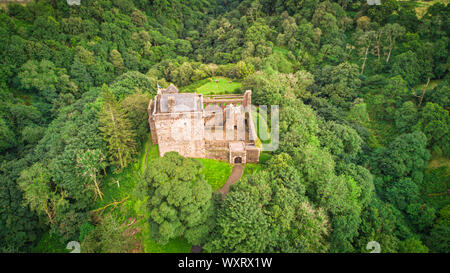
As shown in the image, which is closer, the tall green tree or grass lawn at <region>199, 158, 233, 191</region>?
the tall green tree

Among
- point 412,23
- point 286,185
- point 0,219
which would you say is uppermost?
point 412,23

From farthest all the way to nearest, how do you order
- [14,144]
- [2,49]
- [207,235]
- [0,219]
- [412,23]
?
[412,23] < [2,49] < [14,144] < [0,219] < [207,235]

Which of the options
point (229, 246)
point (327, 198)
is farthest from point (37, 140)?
point (327, 198)

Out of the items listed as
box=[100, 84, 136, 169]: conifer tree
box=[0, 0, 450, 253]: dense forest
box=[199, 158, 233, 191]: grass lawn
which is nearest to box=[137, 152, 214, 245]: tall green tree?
box=[0, 0, 450, 253]: dense forest

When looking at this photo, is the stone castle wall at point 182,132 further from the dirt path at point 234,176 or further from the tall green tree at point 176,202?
the tall green tree at point 176,202

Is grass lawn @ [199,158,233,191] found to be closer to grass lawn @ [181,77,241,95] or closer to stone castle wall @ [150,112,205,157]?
stone castle wall @ [150,112,205,157]

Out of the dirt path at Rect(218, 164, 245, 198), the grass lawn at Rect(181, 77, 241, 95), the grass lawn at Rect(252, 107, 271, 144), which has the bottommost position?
the dirt path at Rect(218, 164, 245, 198)

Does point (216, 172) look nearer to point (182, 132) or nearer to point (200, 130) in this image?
point (200, 130)

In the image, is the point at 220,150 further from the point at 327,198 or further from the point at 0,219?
the point at 0,219
